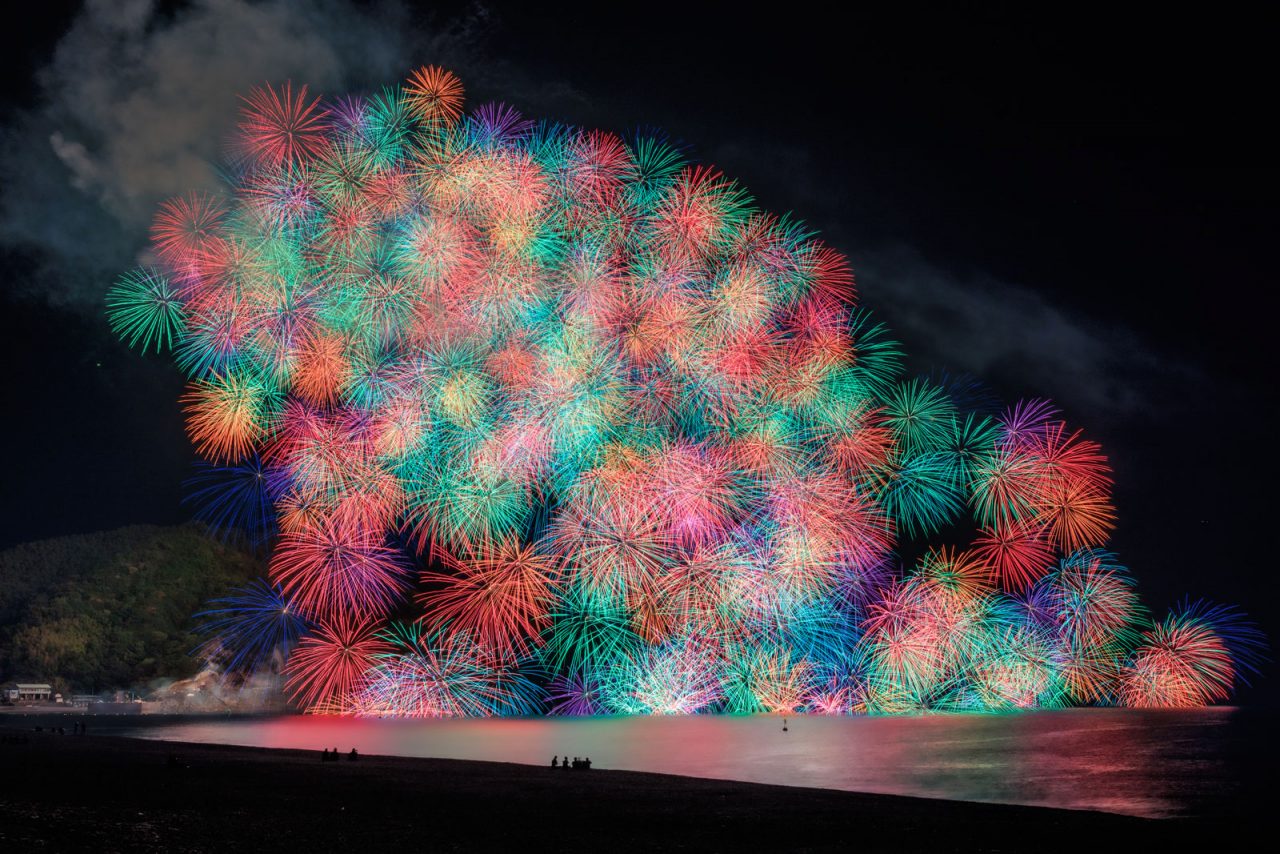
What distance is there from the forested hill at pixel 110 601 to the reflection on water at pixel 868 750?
24.5 m

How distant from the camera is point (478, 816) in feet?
64.2

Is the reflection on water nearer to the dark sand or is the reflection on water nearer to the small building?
the dark sand

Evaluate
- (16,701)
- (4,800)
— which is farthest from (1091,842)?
(16,701)

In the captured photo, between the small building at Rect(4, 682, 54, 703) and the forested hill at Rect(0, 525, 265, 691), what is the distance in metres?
1.35

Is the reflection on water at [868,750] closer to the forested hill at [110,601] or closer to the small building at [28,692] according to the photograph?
the forested hill at [110,601]

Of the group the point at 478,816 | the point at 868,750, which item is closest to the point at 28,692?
the point at 868,750

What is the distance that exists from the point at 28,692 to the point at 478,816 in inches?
3025

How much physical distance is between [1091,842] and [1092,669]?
46.3 meters

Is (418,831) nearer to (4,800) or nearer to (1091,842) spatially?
(4,800)

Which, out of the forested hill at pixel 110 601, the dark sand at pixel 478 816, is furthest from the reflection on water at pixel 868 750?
the forested hill at pixel 110 601

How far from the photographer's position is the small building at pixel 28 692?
82562 mm

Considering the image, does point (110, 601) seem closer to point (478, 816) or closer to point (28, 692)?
point (28, 692)

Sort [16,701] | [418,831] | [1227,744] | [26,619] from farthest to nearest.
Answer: [26,619] → [16,701] → [1227,744] → [418,831]

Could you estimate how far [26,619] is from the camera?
296 feet
